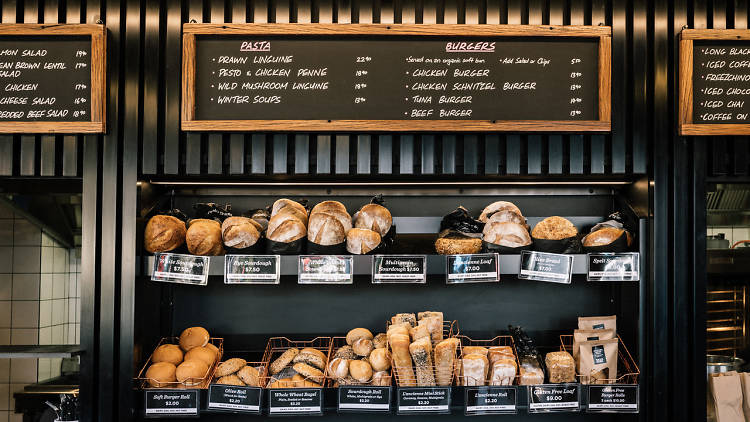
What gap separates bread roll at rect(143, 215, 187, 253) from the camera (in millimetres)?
2084

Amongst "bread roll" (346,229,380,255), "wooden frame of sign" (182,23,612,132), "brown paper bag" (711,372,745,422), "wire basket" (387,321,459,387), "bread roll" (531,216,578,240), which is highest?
"wooden frame of sign" (182,23,612,132)

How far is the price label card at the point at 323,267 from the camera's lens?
199 centimetres

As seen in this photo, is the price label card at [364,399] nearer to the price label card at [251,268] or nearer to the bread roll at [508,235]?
the price label card at [251,268]

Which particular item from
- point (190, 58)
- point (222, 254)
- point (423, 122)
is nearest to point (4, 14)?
point (190, 58)

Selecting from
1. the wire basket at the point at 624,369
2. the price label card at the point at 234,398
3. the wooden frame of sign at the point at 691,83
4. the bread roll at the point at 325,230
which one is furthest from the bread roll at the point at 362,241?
the wooden frame of sign at the point at 691,83

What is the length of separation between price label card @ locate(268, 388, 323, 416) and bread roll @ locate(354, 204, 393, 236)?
24.9 inches

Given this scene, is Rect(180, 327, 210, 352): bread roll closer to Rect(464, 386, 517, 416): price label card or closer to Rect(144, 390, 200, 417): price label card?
Rect(144, 390, 200, 417): price label card

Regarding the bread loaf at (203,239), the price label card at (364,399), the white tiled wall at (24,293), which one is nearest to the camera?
the price label card at (364,399)

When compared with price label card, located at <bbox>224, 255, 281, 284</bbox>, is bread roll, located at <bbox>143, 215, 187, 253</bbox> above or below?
above

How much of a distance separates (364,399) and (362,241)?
22.5 inches

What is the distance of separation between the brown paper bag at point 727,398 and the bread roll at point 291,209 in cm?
171

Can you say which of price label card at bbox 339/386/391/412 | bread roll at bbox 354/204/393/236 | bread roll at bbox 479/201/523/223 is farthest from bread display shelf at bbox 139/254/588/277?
price label card at bbox 339/386/391/412

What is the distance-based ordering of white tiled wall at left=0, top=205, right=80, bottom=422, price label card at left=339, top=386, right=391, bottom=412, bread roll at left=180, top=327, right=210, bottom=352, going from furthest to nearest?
white tiled wall at left=0, top=205, right=80, bottom=422 → bread roll at left=180, top=327, right=210, bottom=352 → price label card at left=339, top=386, right=391, bottom=412

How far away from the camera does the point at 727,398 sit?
211 cm
